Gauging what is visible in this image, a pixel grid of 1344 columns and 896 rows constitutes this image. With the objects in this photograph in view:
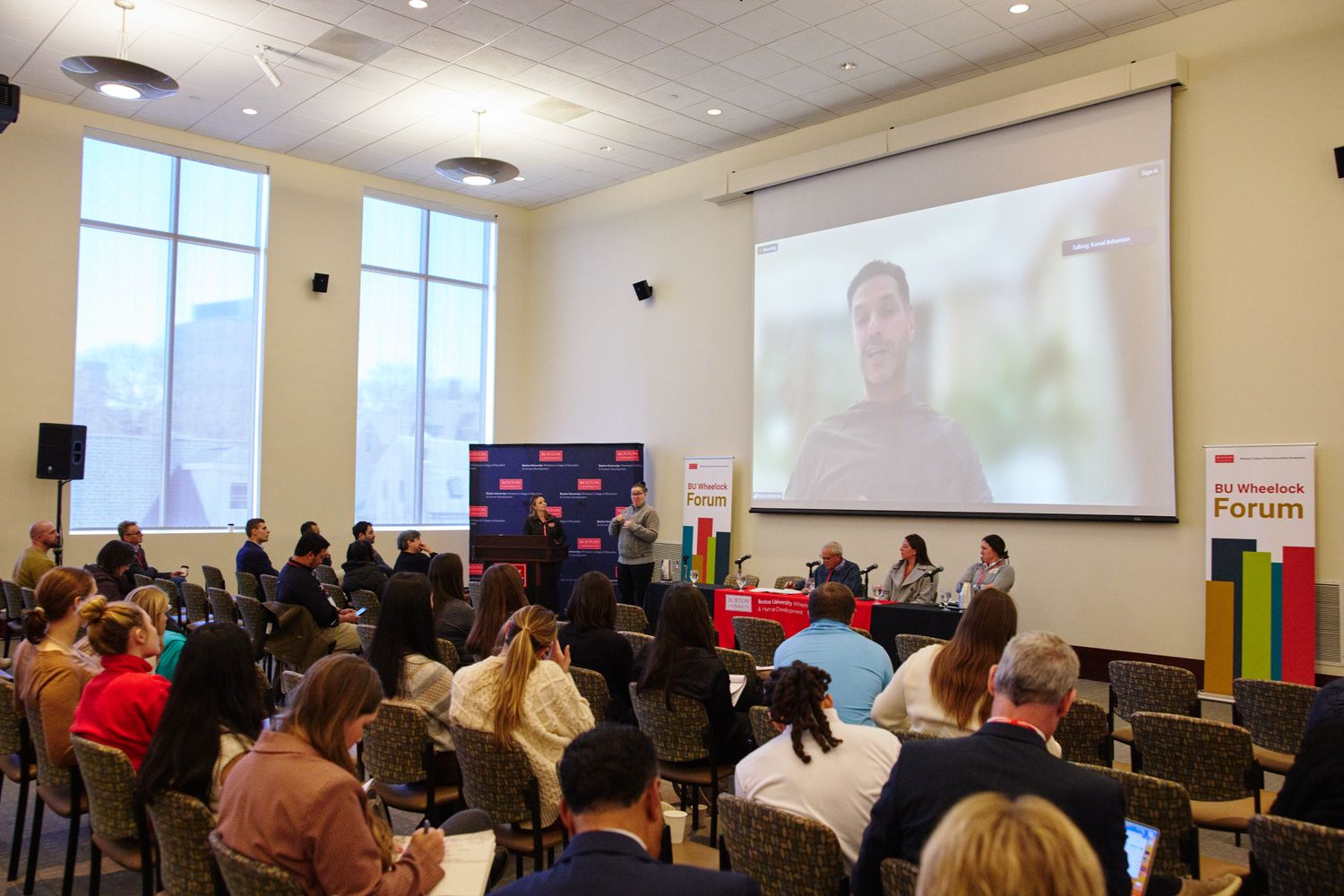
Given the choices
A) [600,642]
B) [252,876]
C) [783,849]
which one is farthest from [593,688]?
[252,876]

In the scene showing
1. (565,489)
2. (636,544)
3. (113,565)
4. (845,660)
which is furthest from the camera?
(565,489)

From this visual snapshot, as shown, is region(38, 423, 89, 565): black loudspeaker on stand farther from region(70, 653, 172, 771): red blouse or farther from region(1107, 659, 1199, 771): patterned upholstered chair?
region(1107, 659, 1199, 771): patterned upholstered chair

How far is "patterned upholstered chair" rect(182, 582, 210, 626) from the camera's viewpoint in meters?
7.60

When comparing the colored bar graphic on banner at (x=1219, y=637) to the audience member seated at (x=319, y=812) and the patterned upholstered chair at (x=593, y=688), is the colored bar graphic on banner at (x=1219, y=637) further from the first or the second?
the audience member seated at (x=319, y=812)

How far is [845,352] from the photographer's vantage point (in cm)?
932

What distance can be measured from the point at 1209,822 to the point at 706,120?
8.02m

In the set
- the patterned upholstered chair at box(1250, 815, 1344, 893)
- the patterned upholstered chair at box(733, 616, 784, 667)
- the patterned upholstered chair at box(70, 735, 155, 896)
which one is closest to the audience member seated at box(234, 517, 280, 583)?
the patterned upholstered chair at box(733, 616, 784, 667)

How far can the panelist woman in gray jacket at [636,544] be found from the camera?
1051cm

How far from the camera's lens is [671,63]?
857cm

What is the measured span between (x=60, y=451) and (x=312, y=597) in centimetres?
439

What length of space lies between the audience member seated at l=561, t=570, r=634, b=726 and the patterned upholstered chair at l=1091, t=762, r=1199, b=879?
229 cm

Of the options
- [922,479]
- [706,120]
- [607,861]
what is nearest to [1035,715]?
[607,861]

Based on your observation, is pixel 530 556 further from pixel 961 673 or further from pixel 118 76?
pixel 961 673

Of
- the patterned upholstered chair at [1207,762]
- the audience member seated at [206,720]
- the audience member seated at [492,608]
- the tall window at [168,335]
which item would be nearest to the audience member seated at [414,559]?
the tall window at [168,335]
